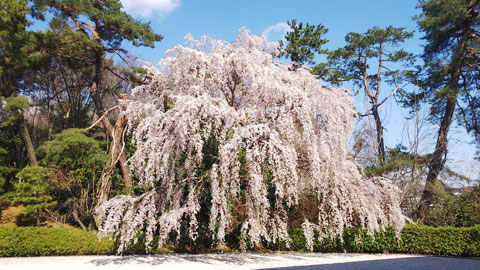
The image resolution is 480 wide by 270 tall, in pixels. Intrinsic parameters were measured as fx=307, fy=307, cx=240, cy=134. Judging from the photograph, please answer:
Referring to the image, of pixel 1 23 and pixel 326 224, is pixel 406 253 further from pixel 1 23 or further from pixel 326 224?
pixel 1 23

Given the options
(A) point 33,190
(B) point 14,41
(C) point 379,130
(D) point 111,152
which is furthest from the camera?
(C) point 379,130

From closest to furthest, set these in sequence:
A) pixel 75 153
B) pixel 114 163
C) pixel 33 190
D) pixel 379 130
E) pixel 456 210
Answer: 1. pixel 33 190
2. pixel 114 163
3. pixel 456 210
4. pixel 75 153
5. pixel 379 130

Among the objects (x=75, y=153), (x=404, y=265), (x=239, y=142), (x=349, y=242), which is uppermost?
(x=75, y=153)

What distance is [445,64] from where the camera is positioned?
1316 cm

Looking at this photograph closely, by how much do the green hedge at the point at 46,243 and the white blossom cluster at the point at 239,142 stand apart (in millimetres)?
1921

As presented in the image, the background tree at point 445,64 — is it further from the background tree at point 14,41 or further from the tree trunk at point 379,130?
the background tree at point 14,41

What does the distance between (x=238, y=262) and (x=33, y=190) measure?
26.0ft

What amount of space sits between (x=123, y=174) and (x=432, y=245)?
1080 cm

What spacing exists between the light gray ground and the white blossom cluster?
64 centimetres

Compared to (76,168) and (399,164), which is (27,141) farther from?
(399,164)

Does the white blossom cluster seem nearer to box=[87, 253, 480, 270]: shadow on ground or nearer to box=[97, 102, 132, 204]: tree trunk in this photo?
box=[87, 253, 480, 270]: shadow on ground

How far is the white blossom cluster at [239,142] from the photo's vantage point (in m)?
6.03

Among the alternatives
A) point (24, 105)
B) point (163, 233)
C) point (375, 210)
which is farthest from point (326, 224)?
point (24, 105)

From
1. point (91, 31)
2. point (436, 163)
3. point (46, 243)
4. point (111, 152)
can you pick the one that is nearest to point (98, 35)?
point (91, 31)
